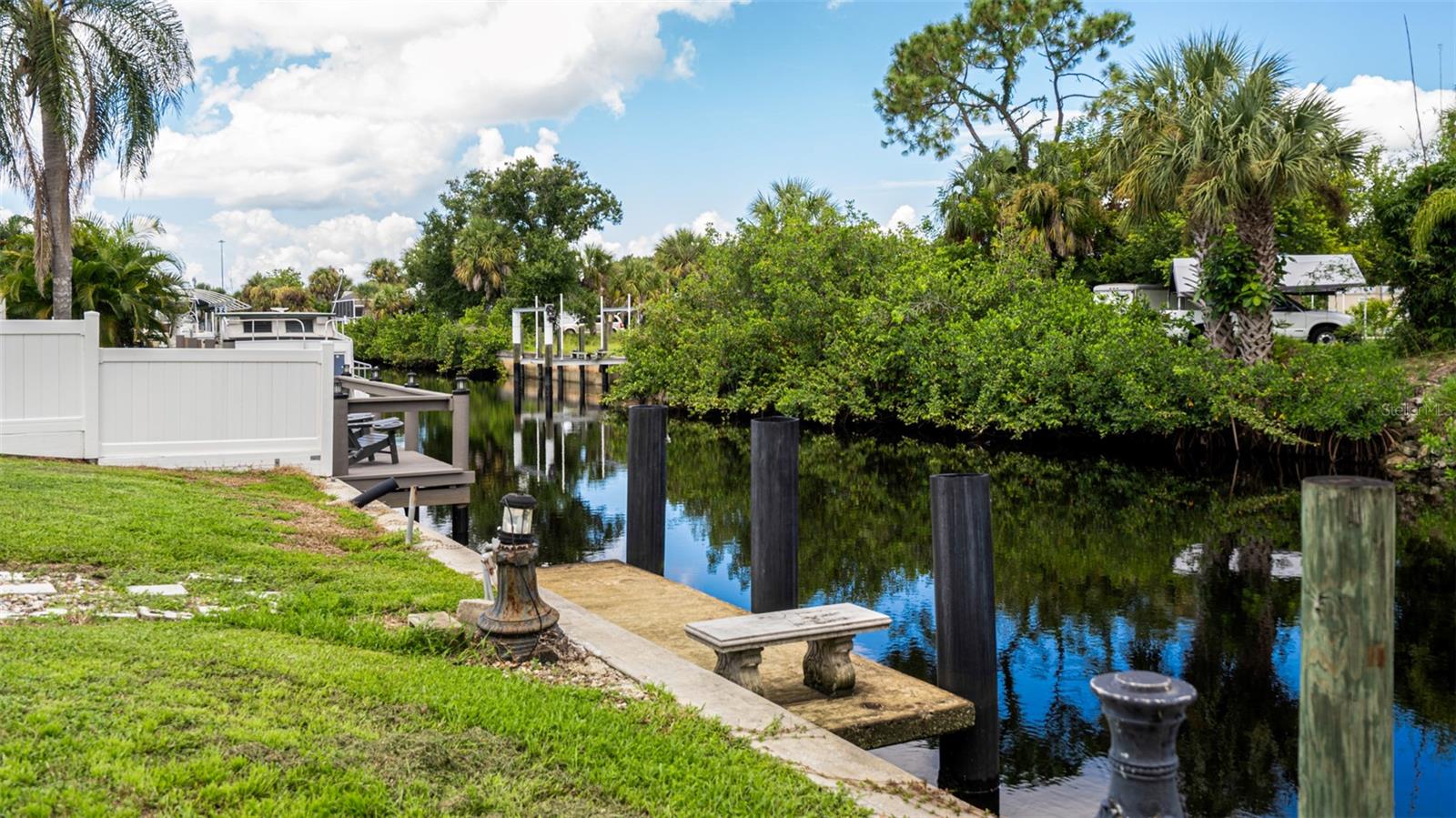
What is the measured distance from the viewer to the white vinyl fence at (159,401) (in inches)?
511

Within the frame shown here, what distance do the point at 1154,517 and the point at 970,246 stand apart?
16.5 metres

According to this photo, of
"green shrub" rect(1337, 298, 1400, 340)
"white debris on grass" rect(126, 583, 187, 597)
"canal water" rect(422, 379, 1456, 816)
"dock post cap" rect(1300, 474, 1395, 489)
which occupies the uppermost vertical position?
"green shrub" rect(1337, 298, 1400, 340)

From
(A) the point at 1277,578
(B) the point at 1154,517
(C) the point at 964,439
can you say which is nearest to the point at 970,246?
(C) the point at 964,439

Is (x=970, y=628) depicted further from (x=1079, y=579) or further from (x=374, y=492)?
(x=374, y=492)

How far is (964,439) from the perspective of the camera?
26578mm

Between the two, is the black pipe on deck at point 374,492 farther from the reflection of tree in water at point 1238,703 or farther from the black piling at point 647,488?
the reflection of tree in water at point 1238,703

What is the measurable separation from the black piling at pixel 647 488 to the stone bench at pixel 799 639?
381 centimetres

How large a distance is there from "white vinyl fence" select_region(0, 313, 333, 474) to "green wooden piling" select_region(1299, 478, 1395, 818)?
12.1 m

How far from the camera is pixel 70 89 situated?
55.5 feet

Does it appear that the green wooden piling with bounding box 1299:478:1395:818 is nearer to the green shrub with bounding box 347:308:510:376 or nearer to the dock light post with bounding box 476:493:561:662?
the dock light post with bounding box 476:493:561:662

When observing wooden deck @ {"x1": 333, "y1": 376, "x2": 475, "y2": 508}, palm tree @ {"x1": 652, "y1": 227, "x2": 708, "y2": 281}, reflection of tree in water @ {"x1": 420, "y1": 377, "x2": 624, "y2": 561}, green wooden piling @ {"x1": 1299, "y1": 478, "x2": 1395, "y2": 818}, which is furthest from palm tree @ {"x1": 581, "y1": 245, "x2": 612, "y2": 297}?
green wooden piling @ {"x1": 1299, "y1": 478, "x2": 1395, "y2": 818}

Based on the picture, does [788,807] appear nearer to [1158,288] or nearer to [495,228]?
[1158,288]

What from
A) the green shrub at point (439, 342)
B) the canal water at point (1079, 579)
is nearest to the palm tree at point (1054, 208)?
the canal water at point (1079, 579)

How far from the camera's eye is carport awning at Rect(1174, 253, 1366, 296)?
28.8m
